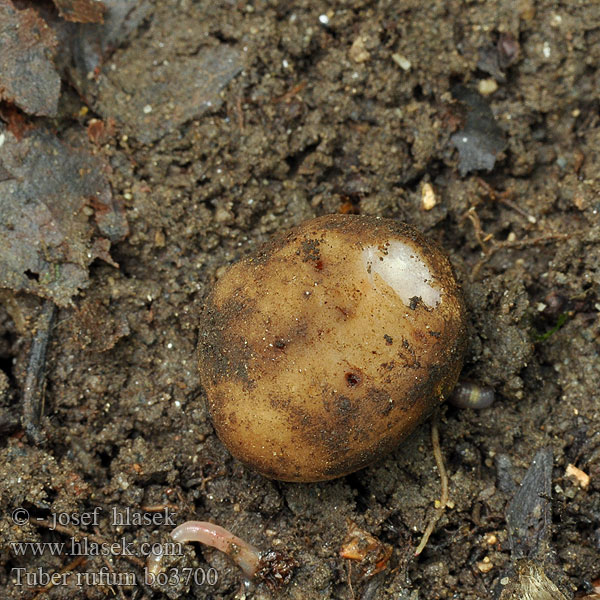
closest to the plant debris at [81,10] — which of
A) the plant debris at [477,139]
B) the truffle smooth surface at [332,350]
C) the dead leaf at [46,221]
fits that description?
the dead leaf at [46,221]

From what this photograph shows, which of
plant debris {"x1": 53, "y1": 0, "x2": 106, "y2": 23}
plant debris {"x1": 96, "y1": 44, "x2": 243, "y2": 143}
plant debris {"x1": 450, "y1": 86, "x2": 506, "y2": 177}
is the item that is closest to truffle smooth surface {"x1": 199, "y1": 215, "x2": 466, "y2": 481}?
plant debris {"x1": 450, "y1": 86, "x2": 506, "y2": 177}

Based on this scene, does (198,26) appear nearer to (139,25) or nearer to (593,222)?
(139,25)

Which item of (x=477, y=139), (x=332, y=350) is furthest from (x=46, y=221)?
(x=477, y=139)

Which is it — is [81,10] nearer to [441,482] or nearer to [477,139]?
[477,139]

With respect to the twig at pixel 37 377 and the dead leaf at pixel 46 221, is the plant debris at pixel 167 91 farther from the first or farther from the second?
the twig at pixel 37 377

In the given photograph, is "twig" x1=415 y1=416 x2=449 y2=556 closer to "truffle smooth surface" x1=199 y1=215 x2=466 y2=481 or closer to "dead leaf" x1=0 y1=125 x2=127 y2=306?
"truffle smooth surface" x1=199 y1=215 x2=466 y2=481

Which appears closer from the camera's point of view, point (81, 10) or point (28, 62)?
point (28, 62)

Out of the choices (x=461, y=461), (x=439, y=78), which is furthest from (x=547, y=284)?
(x=439, y=78)
